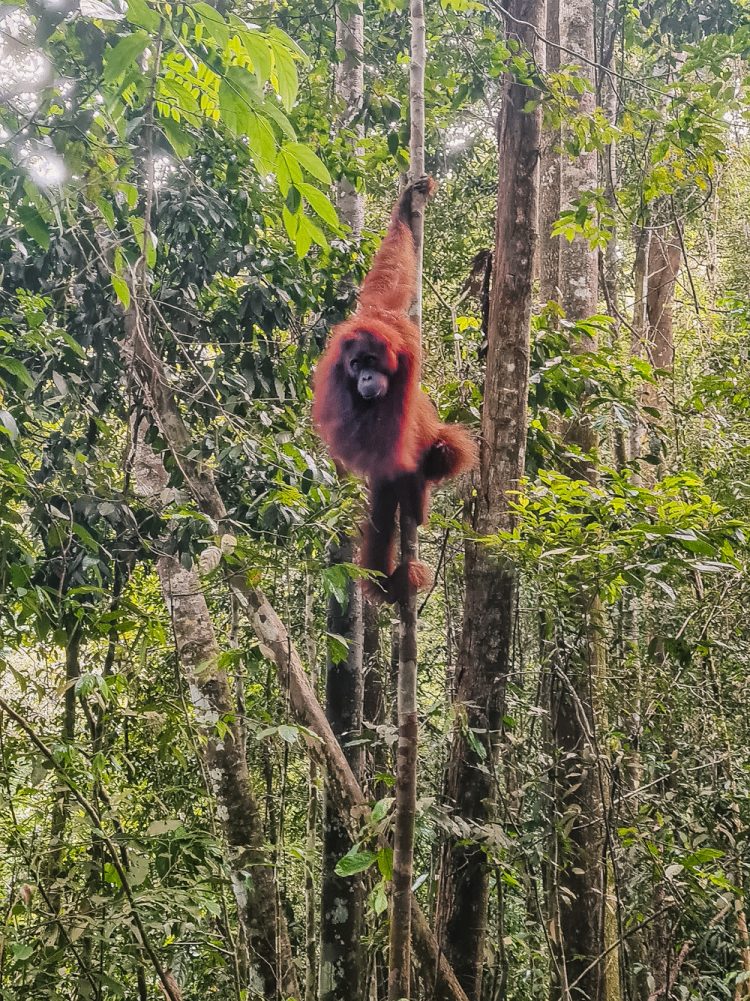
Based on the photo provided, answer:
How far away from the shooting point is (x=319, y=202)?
1.55 metres

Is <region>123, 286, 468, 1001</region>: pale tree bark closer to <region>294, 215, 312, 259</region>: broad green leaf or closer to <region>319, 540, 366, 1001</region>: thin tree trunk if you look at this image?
<region>319, 540, 366, 1001</region>: thin tree trunk

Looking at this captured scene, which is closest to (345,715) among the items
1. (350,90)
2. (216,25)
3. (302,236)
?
(302,236)

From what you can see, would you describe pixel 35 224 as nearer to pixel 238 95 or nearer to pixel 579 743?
pixel 238 95

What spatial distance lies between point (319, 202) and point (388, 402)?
1367 mm

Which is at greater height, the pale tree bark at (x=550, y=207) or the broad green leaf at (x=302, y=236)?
the pale tree bark at (x=550, y=207)

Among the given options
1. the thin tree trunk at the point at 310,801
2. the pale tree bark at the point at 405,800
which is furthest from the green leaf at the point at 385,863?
the thin tree trunk at the point at 310,801

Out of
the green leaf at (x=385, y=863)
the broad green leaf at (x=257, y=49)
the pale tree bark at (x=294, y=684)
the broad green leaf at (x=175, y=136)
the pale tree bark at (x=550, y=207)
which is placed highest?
the pale tree bark at (x=550, y=207)

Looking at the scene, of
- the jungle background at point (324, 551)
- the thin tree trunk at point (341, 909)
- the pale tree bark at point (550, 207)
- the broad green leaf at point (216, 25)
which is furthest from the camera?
the pale tree bark at point (550, 207)

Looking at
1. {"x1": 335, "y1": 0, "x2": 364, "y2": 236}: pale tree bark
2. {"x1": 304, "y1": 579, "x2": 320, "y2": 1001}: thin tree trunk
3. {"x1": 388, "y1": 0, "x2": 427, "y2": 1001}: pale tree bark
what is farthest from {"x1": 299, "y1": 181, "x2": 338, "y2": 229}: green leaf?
{"x1": 335, "y1": 0, "x2": 364, "y2": 236}: pale tree bark

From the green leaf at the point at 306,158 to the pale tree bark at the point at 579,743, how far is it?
5.10 feet

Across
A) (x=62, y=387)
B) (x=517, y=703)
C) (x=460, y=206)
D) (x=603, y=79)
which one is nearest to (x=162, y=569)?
(x=62, y=387)

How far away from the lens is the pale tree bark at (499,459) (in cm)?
274

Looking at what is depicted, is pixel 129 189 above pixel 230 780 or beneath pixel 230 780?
above

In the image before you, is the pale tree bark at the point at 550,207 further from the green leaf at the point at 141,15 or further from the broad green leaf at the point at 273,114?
the green leaf at the point at 141,15
